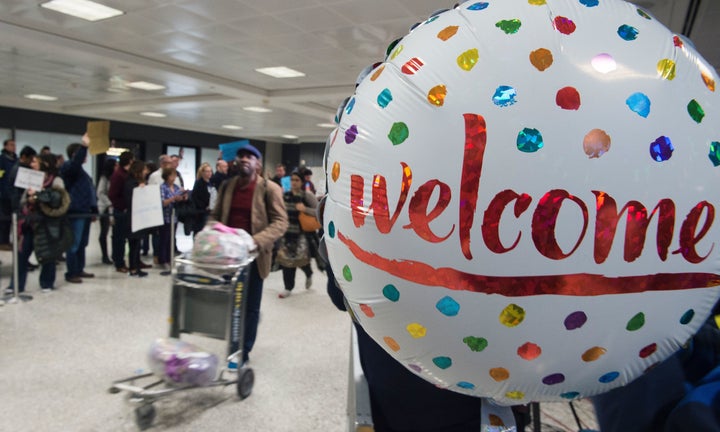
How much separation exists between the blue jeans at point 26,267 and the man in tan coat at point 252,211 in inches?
113

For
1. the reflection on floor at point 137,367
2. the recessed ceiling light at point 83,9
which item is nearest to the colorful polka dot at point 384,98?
the reflection on floor at point 137,367

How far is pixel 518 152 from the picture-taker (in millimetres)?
595

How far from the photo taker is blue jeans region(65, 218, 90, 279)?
4.99 metres

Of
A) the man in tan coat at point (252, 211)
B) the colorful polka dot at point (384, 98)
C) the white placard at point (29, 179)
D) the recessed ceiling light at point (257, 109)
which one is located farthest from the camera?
the recessed ceiling light at point (257, 109)

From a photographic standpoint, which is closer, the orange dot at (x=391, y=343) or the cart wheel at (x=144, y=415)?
the orange dot at (x=391, y=343)

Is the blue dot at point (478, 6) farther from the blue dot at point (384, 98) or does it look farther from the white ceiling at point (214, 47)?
the white ceiling at point (214, 47)

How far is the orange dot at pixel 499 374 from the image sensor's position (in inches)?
27.5

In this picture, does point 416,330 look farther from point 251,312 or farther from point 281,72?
point 281,72

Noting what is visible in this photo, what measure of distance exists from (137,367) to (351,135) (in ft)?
9.49

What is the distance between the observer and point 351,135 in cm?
73

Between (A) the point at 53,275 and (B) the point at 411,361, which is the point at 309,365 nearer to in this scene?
(B) the point at 411,361

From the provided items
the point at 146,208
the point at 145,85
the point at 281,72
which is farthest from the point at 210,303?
the point at 145,85

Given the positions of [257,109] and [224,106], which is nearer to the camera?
[224,106]

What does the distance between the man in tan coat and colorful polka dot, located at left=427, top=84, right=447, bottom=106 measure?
225 centimetres
